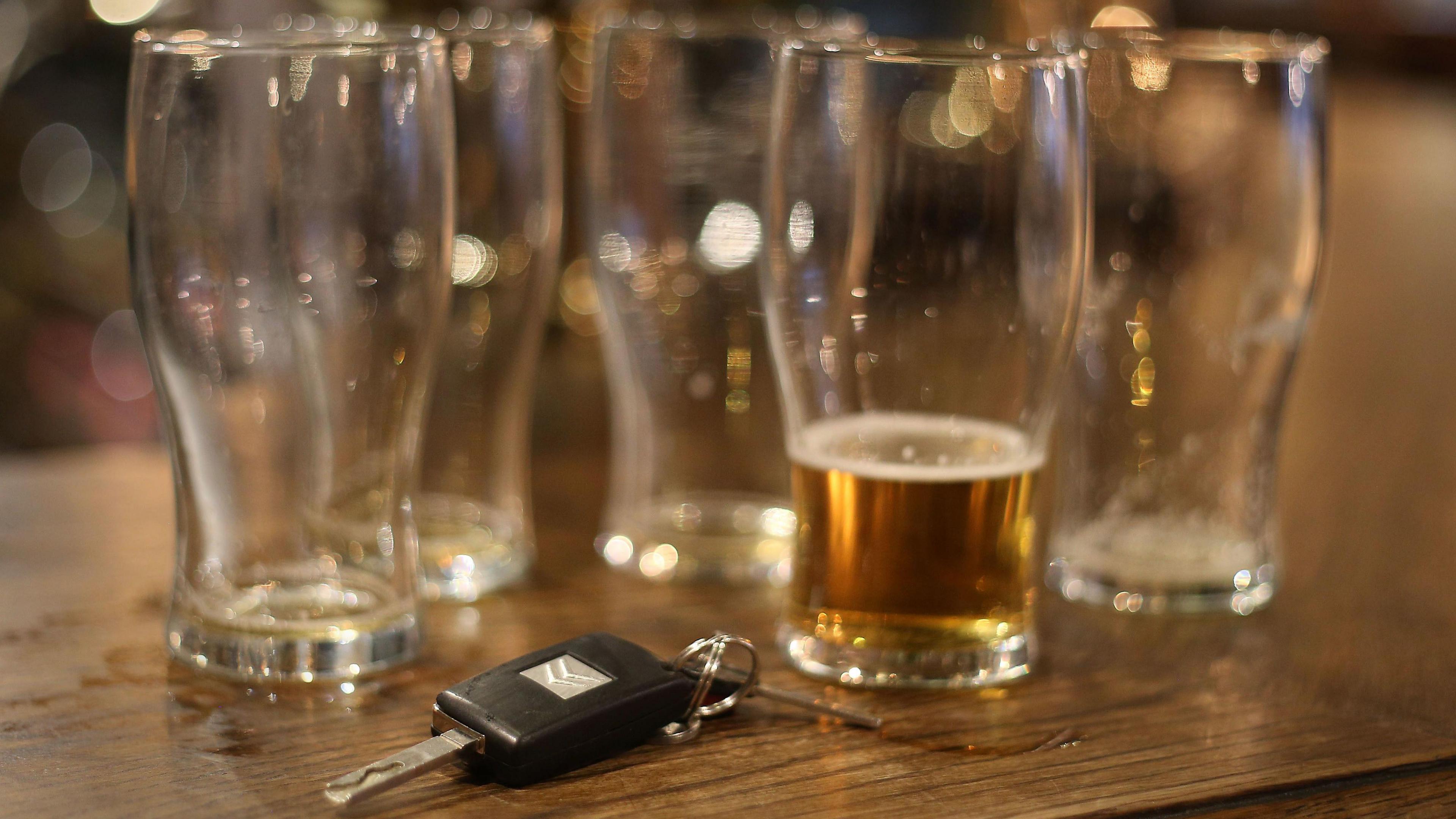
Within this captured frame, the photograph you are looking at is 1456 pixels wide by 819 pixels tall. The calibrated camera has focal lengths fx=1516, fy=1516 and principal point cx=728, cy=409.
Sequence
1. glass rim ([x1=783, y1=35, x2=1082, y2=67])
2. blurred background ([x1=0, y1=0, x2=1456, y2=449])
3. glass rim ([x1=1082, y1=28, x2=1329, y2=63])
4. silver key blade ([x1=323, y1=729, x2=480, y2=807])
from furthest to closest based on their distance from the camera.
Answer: blurred background ([x1=0, y1=0, x2=1456, y2=449]), glass rim ([x1=1082, y1=28, x2=1329, y2=63]), glass rim ([x1=783, y1=35, x2=1082, y2=67]), silver key blade ([x1=323, y1=729, x2=480, y2=807])

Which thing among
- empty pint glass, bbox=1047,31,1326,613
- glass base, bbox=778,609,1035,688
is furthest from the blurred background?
glass base, bbox=778,609,1035,688

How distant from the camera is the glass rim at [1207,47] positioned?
28.6 inches

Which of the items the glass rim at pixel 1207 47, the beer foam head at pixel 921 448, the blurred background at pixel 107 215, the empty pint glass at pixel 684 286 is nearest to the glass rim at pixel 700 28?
the empty pint glass at pixel 684 286

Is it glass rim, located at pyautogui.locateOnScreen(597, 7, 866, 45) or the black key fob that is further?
glass rim, located at pyautogui.locateOnScreen(597, 7, 866, 45)

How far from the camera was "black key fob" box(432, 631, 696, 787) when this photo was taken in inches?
19.9

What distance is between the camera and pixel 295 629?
61 cm

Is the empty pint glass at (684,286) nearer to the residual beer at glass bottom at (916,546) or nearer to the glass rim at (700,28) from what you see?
the glass rim at (700,28)

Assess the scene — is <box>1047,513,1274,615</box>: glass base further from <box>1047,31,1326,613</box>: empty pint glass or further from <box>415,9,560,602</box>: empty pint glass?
<box>415,9,560,602</box>: empty pint glass

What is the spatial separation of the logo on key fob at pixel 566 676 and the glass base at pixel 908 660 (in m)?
0.12

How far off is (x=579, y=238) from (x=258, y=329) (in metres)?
0.78

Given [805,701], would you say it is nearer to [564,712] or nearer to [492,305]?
[564,712]

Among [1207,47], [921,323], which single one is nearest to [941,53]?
[921,323]

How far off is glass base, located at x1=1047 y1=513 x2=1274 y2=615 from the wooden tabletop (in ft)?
0.05

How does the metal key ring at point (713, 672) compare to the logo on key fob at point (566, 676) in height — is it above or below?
below
